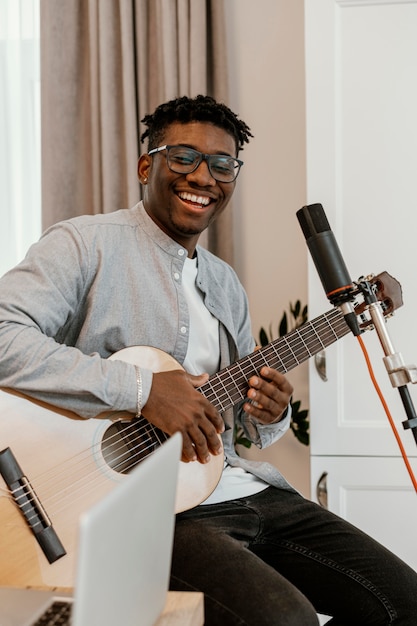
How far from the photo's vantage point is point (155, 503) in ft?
2.58

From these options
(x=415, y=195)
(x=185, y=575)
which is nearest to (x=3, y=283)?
(x=185, y=575)

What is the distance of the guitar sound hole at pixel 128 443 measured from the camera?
58.6 inches

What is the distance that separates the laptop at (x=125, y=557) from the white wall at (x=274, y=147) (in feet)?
5.78

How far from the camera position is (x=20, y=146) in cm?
273

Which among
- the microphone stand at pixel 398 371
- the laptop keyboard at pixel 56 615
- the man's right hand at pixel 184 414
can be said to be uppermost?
the microphone stand at pixel 398 371

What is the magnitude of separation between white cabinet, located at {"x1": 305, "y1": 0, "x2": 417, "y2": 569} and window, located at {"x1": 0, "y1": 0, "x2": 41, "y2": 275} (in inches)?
41.0

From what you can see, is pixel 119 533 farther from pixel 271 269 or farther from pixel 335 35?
pixel 271 269

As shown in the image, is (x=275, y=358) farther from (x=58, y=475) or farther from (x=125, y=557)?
(x=125, y=557)

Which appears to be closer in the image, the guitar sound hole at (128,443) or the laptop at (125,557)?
the laptop at (125,557)

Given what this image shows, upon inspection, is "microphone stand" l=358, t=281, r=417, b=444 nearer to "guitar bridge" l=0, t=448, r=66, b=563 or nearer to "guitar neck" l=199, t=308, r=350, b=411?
"guitar neck" l=199, t=308, r=350, b=411

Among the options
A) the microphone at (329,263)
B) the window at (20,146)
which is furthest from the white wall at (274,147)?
the microphone at (329,263)

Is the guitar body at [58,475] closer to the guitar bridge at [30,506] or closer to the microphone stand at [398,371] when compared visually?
the guitar bridge at [30,506]

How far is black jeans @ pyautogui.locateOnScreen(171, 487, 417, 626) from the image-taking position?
1.31m

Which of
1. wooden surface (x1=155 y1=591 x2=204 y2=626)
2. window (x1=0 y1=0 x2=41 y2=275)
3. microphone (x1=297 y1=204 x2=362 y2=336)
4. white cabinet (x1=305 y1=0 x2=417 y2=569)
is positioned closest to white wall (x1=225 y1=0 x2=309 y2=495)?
white cabinet (x1=305 y1=0 x2=417 y2=569)
